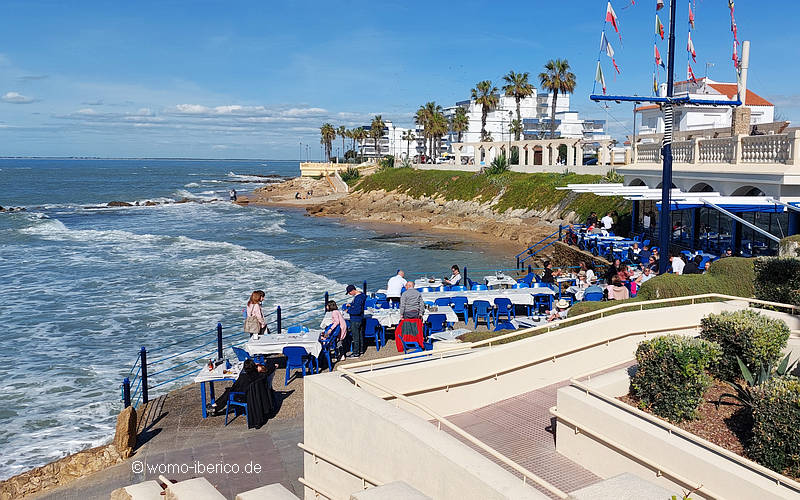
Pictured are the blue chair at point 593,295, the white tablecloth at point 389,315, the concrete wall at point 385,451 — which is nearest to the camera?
the concrete wall at point 385,451

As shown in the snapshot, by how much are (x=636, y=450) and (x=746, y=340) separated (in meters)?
2.82

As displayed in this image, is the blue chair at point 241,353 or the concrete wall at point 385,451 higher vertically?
the concrete wall at point 385,451

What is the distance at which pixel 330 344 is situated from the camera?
1316 cm

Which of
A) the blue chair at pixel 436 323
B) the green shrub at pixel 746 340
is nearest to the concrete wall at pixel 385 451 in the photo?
the green shrub at pixel 746 340

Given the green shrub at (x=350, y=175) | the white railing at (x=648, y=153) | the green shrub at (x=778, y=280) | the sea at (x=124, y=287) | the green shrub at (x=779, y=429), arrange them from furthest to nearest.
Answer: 1. the green shrub at (x=350, y=175)
2. the white railing at (x=648, y=153)
3. the sea at (x=124, y=287)
4. the green shrub at (x=778, y=280)
5. the green shrub at (x=779, y=429)

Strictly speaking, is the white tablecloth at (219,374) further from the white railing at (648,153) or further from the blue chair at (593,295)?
the white railing at (648,153)

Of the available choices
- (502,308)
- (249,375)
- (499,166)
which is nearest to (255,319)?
(249,375)

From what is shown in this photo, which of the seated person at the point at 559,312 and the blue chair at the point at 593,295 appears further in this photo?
the blue chair at the point at 593,295

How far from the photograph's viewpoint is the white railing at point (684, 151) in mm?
23547

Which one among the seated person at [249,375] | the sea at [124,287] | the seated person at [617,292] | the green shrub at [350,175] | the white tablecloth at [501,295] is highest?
the green shrub at [350,175]

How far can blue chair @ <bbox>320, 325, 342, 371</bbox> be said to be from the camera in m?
12.8

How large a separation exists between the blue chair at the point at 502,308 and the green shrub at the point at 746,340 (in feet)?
23.6

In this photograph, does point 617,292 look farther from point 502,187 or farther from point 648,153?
point 502,187

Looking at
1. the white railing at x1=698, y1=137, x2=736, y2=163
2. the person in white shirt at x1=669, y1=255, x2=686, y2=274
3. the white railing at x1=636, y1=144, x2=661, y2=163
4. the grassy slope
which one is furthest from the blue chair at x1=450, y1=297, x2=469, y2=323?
the grassy slope
